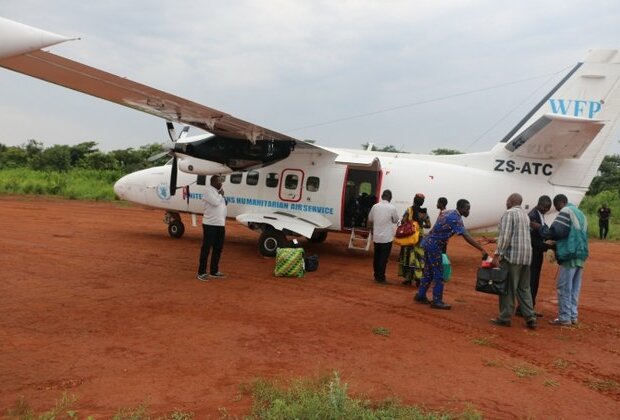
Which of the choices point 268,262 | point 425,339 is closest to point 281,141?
point 268,262

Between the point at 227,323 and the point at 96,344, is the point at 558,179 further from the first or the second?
the point at 96,344

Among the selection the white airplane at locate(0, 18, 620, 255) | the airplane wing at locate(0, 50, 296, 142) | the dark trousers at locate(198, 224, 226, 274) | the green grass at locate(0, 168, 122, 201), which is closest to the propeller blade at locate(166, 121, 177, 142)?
the white airplane at locate(0, 18, 620, 255)

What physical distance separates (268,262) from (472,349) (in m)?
6.71

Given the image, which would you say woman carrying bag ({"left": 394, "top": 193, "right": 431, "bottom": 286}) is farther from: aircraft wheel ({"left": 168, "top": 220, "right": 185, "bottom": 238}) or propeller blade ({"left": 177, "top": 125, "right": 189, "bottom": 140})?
aircraft wheel ({"left": 168, "top": 220, "right": 185, "bottom": 238})

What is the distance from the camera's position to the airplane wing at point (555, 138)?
10427 millimetres

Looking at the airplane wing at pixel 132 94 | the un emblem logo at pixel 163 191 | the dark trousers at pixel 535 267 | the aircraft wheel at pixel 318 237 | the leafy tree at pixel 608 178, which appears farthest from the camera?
the leafy tree at pixel 608 178

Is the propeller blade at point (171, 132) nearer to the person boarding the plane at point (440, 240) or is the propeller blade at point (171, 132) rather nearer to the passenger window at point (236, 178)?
the passenger window at point (236, 178)

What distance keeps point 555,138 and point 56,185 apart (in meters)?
28.4

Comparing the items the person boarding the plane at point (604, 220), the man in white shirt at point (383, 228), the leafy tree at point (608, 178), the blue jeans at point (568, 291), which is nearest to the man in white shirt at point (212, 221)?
the man in white shirt at point (383, 228)

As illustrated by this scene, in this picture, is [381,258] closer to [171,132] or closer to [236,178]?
[236,178]

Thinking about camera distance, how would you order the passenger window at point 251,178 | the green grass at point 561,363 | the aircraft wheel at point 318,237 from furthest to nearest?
the aircraft wheel at point 318,237 → the passenger window at point 251,178 → the green grass at point 561,363

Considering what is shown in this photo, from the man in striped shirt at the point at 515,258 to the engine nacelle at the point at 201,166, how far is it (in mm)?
7194

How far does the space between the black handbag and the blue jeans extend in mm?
963

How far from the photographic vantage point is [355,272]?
1158cm
